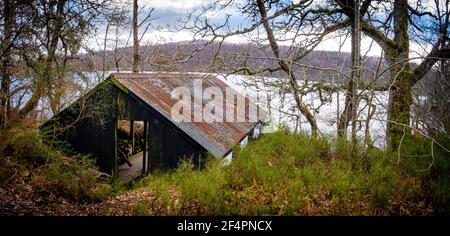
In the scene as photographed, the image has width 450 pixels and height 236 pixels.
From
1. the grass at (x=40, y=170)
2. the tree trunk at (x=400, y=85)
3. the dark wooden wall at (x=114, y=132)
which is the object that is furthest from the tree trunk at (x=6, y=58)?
the tree trunk at (x=400, y=85)

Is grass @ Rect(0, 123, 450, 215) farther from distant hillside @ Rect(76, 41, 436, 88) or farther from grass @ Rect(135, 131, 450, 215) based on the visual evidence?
distant hillside @ Rect(76, 41, 436, 88)

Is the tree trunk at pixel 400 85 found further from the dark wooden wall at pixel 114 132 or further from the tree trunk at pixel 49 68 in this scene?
the tree trunk at pixel 49 68

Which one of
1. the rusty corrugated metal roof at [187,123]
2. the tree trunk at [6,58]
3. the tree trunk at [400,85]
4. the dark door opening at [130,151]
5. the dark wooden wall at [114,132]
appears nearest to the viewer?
the tree trunk at [6,58]

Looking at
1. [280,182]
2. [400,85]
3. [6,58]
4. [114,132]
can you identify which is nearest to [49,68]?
[6,58]

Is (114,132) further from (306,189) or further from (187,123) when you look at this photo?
(306,189)

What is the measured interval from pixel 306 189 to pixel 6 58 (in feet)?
23.9

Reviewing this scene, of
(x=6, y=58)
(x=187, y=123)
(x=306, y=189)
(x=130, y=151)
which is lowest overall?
(x=130, y=151)

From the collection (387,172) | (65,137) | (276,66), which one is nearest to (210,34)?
(276,66)

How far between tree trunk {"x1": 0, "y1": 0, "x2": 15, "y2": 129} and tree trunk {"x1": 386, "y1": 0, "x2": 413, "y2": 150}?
946 centimetres

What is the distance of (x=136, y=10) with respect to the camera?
21391 mm

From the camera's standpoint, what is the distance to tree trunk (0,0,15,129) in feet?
25.1

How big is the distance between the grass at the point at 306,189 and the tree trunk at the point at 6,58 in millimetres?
3941

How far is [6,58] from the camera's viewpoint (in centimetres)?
791

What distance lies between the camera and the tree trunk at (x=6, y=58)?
7641mm
